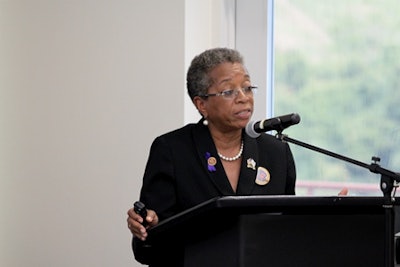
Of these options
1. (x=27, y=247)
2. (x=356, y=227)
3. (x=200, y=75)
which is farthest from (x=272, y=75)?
(x=356, y=227)

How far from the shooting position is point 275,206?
1536 millimetres

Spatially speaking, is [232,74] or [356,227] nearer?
[356,227]

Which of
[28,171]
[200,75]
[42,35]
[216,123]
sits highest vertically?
[42,35]

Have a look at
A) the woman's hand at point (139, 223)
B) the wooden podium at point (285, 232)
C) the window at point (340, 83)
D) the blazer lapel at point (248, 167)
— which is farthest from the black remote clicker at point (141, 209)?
the window at point (340, 83)

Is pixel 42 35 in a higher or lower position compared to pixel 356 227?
higher

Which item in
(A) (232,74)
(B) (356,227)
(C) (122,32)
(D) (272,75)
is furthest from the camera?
(D) (272,75)

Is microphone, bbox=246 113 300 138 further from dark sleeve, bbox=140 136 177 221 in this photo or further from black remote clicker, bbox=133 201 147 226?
dark sleeve, bbox=140 136 177 221

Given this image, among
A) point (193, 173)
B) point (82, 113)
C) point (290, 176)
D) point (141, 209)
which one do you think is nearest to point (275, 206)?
point (141, 209)

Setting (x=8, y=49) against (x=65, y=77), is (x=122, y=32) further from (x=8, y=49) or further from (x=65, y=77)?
(x=8, y=49)

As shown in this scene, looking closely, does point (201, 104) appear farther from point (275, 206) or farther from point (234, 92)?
point (275, 206)

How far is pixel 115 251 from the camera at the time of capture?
3182 millimetres

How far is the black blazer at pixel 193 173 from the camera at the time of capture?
7.09 ft

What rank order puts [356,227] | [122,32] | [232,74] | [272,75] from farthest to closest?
1. [272,75]
2. [122,32]
3. [232,74]
4. [356,227]

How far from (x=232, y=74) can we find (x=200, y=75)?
4.4 inches
